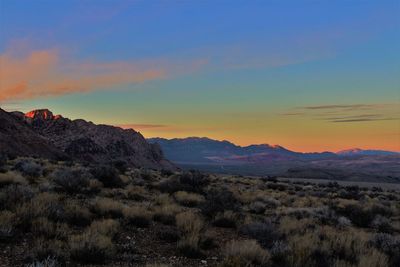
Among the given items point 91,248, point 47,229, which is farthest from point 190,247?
point 47,229

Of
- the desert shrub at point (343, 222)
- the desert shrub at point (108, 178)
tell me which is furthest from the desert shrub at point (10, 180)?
the desert shrub at point (343, 222)

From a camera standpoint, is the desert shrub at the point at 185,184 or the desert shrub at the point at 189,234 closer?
the desert shrub at the point at 189,234

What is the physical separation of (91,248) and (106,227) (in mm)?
1973

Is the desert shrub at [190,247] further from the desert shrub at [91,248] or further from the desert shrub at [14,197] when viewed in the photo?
the desert shrub at [14,197]

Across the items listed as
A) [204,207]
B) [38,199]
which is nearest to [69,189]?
[38,199]

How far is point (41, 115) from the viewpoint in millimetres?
106875

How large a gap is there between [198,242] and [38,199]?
4.72 metres

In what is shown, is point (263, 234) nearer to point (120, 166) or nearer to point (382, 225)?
point (382, 225)

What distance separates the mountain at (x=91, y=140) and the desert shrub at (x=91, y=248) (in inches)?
3026

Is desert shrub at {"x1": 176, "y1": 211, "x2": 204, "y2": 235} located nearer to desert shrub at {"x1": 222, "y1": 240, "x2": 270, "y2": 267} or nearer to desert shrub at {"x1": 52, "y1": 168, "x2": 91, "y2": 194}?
desert shrub at {"x1": 222, "y1": 240, "x2": 270, "y2": 267}

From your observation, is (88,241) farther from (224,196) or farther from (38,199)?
(224,196)

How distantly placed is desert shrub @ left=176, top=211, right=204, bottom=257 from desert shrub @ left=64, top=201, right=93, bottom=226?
96.5 inches

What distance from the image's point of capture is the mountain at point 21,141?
6850 cm

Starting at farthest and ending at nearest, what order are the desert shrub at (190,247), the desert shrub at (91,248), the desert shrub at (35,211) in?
the desert shrub at (35,211), the desert shrub at (190,247), the desert shrub at (91,248)
